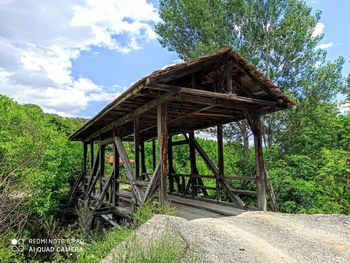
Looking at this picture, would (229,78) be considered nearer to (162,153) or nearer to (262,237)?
(162,153)

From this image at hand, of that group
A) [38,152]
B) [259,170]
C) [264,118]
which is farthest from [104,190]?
[264,118]

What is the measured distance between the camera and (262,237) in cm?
490

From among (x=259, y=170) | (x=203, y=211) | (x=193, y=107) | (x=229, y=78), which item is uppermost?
(x=229, y=78)

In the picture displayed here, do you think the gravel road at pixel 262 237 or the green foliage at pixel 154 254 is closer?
the green foliage at pixel 154 254

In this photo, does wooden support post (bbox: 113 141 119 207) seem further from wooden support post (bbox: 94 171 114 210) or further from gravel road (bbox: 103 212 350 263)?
gravel road (bbox: 103 212 350 263)

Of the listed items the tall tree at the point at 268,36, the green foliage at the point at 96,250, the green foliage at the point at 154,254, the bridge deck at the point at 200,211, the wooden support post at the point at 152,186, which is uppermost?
the tall tree at the point at 268,36

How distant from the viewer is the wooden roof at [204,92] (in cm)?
571

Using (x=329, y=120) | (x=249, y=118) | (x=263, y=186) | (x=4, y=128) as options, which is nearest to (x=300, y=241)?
(x=263, y=186)

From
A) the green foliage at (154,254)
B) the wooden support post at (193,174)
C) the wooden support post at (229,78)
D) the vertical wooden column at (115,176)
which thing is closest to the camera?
the green foliage at (154,254)

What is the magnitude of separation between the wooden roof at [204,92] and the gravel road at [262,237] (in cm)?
237

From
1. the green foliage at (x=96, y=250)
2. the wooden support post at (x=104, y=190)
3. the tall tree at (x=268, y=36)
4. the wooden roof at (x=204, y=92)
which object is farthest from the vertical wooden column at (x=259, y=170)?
the tall tree at (x=268, y=36)

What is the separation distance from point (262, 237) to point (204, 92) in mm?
2865

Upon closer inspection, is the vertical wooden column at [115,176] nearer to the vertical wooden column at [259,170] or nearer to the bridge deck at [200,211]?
the bridge deck at [200,211]

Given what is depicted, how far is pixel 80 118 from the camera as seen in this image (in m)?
31.1
